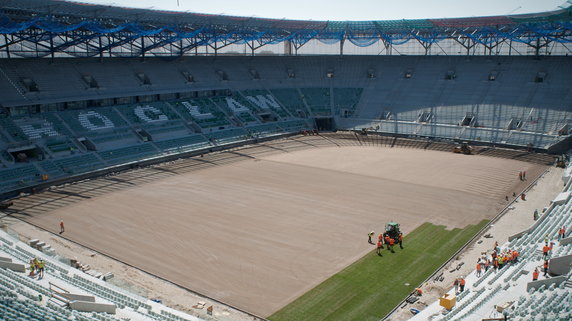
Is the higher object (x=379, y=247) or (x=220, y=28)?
(x=220, y=28)

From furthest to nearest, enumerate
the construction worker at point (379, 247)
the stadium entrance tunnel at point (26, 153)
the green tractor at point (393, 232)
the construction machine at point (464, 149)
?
the construction machine at point (464, 149), the stadium entrance tunnel at point (26, 153), the green tractor at point (393, 232), the construction worker at point (379, 247)

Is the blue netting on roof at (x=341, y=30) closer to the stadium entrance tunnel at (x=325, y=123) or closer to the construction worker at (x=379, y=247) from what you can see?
the stadium entrance tunnel at (x=325, y=123)

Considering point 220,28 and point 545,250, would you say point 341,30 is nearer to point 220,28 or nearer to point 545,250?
point 220,28

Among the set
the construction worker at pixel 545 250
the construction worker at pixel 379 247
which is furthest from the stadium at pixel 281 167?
the construction worker at pixel 545 250

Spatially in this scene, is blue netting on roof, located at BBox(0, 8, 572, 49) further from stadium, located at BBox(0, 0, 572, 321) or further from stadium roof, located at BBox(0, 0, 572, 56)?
stadium, located at BBox(0, 0, 572, 321)

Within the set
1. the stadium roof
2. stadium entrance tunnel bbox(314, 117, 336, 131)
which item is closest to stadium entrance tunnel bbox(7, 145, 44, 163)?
the stadium roof

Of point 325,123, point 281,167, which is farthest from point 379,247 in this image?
point 325,123

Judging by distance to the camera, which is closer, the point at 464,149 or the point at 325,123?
the point at 464,149

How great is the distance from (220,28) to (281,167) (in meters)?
25.9

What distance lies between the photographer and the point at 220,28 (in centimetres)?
6169

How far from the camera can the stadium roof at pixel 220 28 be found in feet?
149

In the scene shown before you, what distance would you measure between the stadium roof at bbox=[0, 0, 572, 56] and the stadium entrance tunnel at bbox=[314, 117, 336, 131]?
12.2m

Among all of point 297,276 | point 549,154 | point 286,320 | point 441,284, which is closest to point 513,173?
point 549,154

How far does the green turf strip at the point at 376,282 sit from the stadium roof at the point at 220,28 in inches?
1416
